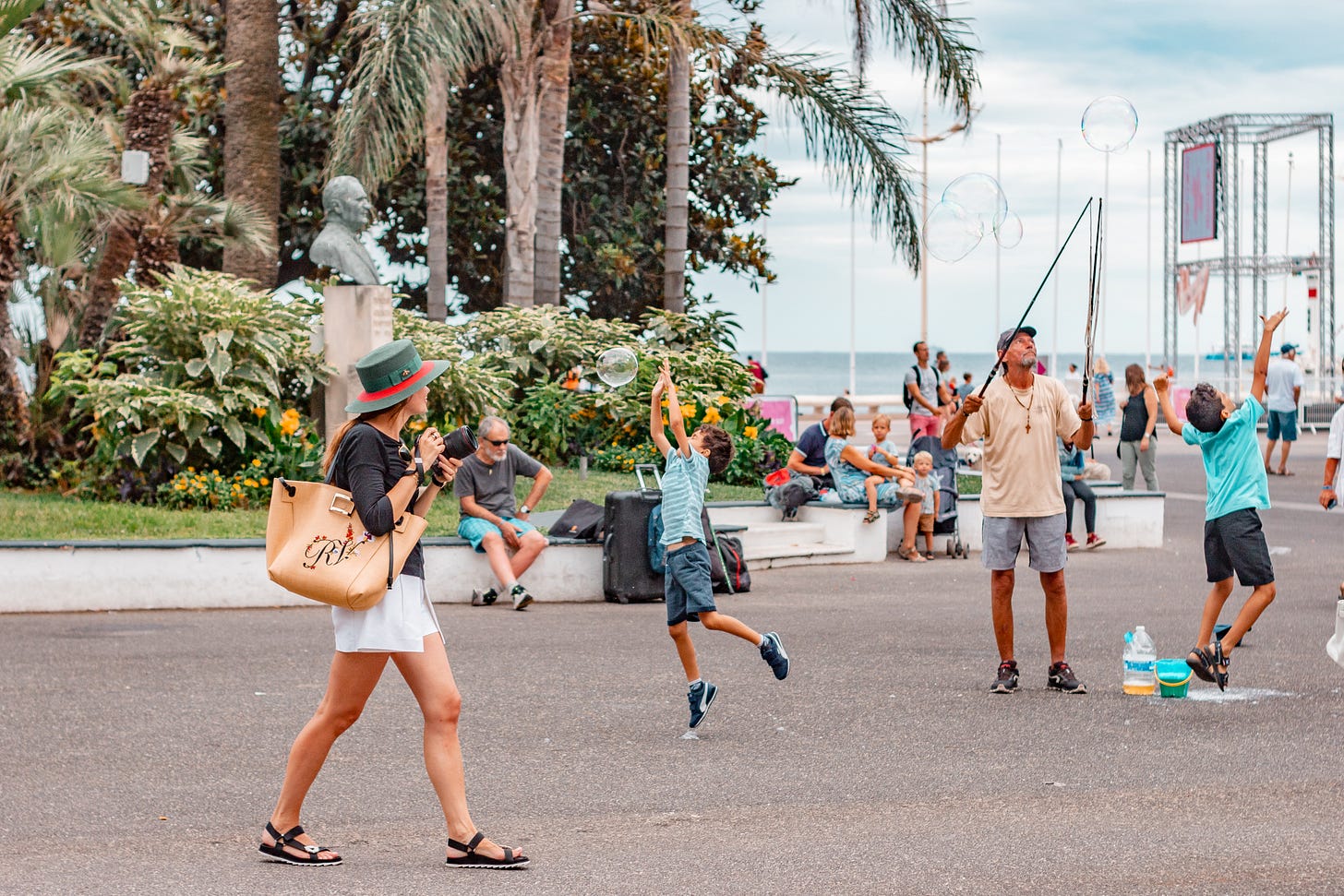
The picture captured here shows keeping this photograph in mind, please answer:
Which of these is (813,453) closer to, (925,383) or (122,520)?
(925,383)

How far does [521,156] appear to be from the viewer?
19.2m

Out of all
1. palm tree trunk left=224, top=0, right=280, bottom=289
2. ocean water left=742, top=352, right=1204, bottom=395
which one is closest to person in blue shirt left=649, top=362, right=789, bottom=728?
palm tree trunk left=224, top=0, right=280, bottom=289

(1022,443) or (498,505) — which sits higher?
A: (1022,443)

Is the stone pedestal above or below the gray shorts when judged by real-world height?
above

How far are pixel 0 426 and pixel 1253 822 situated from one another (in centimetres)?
1310

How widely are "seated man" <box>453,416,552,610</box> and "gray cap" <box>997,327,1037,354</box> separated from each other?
4332 millimetres

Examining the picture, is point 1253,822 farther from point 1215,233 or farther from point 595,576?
point 1215,233

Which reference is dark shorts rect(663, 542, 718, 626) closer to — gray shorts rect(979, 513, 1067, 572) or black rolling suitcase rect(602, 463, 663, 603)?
gray shorts rect(979, 513, 1067, 572)

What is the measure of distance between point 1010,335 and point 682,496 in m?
1.96

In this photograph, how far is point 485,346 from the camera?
1906 centimetres

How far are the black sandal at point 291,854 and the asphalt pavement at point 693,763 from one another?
40 millimetres

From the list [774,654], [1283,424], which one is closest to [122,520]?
[774,654]

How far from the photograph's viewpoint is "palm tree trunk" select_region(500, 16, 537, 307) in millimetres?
19031

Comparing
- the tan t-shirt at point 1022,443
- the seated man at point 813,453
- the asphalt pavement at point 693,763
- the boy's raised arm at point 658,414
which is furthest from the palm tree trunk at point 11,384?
the tan t-shirt at point 1022,443
